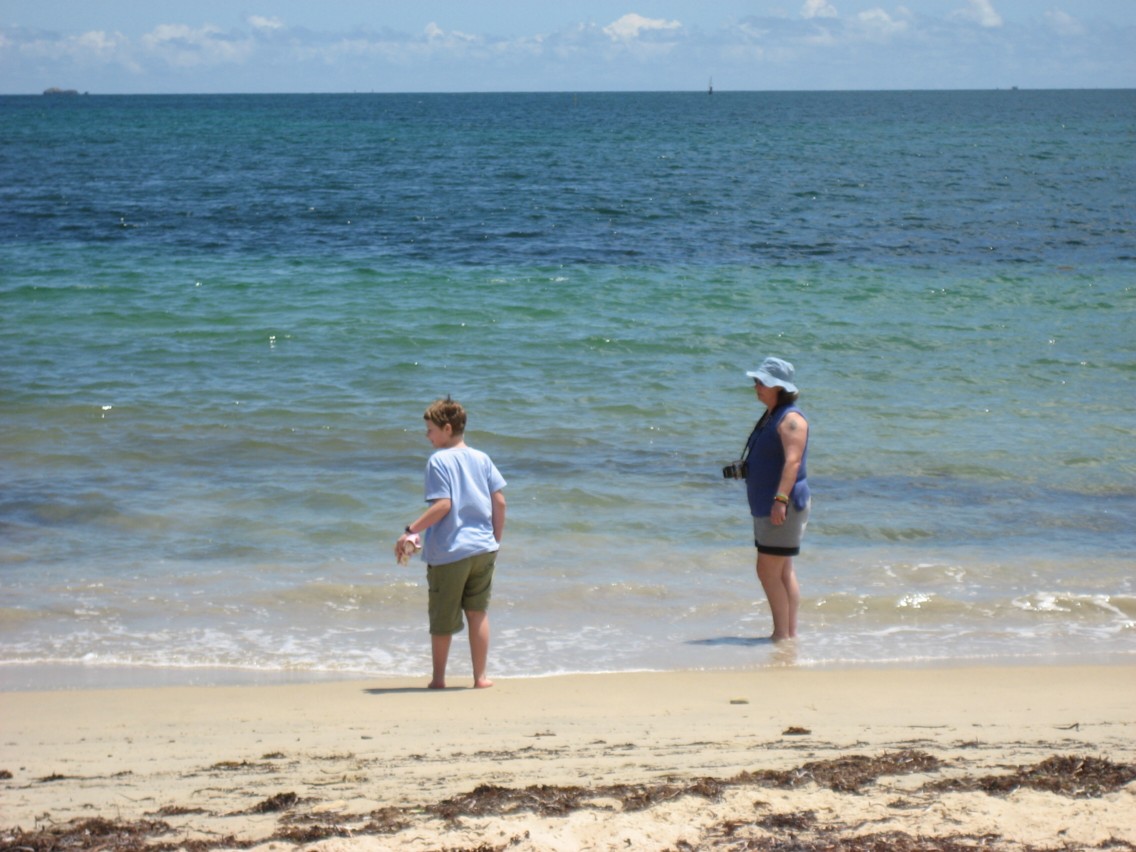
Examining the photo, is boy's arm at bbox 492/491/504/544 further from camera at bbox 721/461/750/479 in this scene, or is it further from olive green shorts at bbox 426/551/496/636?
camera at bbox 721/461/750/479

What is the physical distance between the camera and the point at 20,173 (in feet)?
133

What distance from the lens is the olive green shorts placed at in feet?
17.6

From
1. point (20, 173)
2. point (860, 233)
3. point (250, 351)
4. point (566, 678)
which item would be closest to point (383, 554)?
point (566, 678)

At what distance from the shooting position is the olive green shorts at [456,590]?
5379 mm

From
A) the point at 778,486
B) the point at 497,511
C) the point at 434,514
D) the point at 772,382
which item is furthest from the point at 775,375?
the point at 434,514

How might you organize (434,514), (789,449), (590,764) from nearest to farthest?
(590,764), (434,514), (789,449)

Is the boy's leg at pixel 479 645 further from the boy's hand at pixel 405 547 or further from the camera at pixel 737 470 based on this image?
the camera at pixel 737 470

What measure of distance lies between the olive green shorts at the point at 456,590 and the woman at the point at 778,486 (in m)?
1.48

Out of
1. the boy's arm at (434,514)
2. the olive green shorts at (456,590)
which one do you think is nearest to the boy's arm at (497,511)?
the olive green shorts at (456,590)

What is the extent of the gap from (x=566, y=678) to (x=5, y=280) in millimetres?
15229

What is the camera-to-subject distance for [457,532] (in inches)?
209

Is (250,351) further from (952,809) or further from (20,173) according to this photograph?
(20,173)

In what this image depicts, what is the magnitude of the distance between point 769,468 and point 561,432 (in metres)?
4.66

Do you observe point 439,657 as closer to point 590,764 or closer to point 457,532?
point 457,532
